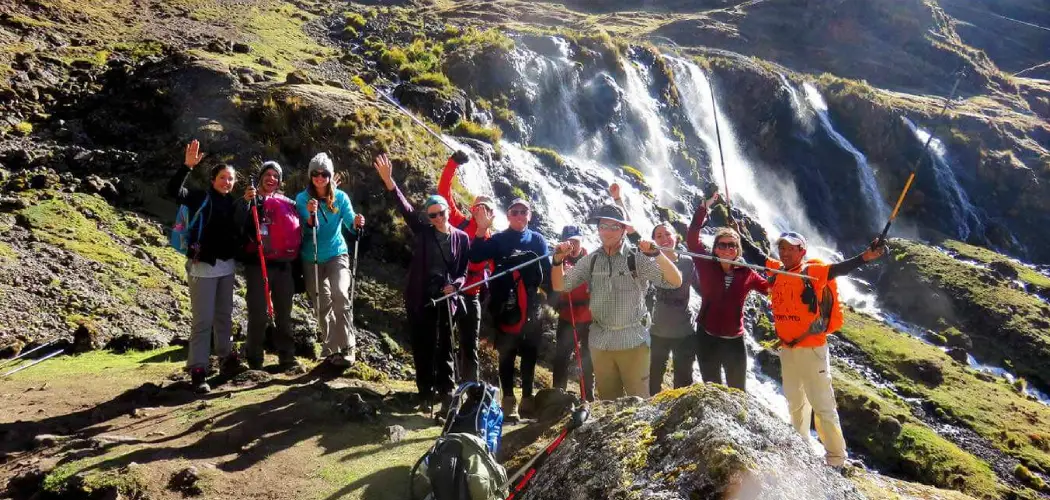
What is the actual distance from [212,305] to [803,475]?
596 centimetres

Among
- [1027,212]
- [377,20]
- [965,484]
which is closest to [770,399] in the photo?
[965,484]

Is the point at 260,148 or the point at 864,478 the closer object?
the point at 864,478

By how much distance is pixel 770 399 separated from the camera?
62.7ft

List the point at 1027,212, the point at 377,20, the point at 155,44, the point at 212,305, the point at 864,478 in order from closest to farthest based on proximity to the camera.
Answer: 1. the point at 864,478
2. the point at 212,305
3. the point at 155,44
4. the point at 377,20
5. the point at 1027,212

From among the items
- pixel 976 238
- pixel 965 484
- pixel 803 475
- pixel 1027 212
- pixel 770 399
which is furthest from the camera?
pixel 1027 212

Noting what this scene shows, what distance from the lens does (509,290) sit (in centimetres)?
692

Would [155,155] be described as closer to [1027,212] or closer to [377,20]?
[377,20]

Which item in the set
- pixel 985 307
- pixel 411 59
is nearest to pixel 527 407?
pixel 411 59

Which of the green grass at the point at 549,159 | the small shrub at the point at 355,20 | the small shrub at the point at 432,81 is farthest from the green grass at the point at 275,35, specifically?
the green grass at the point at 549,159

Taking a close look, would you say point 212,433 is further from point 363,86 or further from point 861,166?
point 861,166

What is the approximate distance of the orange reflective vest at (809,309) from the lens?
236 inches

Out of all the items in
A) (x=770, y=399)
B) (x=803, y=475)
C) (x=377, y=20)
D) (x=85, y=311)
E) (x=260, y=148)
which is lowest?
(x=770, y=399)

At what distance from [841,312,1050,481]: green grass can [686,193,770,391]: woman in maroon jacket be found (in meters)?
18.9

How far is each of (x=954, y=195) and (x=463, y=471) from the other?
165ft
